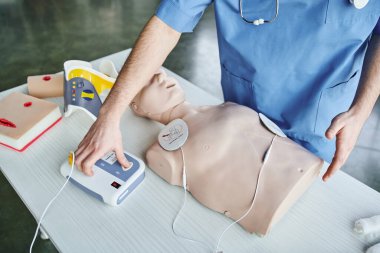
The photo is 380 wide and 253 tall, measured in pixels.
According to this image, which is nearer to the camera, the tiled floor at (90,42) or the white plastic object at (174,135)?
the white plastic object at (174,135)

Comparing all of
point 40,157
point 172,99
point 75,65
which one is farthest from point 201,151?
point 75,65

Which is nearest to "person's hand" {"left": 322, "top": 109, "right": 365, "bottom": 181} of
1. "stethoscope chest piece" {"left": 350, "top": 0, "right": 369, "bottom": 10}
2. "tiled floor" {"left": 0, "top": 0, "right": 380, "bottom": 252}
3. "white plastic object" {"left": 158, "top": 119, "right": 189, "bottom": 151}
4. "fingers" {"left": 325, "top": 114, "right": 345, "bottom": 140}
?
"fingers" {"left": 325, "top": 114, "right": 345, "bottom": 140}

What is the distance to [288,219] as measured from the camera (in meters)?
0.83

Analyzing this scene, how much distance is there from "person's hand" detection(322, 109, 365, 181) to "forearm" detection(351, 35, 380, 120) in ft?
0.11

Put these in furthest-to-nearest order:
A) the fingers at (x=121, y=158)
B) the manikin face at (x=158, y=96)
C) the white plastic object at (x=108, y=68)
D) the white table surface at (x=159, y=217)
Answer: the white plastic object at (x=108, y=68)
the manikin face at (x=158, y=96)
the fingers at (x=121, y=158)
the white table surface at (x=159, y=217)

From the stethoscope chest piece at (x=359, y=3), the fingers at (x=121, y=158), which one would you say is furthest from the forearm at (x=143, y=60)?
the stethoscope chest piece at (x=359, y=3)

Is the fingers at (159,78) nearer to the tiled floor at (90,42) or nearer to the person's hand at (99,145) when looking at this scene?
the person's hand at (99,145)

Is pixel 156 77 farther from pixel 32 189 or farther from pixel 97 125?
pixel 32 189

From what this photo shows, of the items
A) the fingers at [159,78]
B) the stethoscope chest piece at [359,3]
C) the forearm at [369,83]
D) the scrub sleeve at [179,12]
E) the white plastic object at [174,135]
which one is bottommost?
the white plastic object at [174,135]

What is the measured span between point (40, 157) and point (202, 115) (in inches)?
19.6

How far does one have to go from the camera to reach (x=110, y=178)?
86 centimetres

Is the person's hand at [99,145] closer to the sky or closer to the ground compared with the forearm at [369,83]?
closer to the ground

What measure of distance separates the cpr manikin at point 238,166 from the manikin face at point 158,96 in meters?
0.10

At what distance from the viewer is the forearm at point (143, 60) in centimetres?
92
